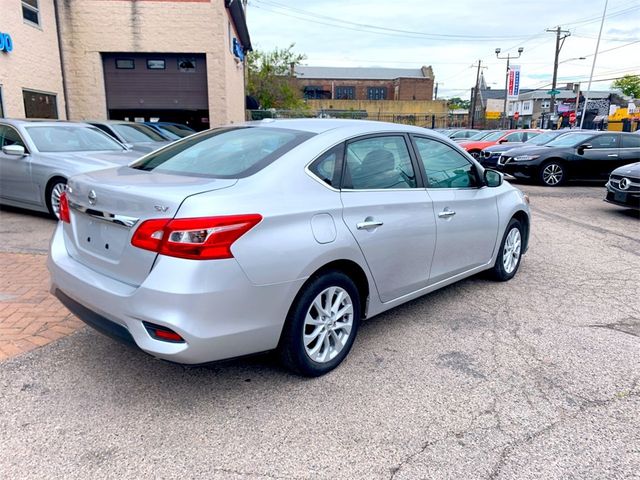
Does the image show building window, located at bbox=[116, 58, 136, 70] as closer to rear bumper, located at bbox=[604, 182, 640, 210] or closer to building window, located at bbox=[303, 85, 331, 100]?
rear bumper, located at bbox=[604, 182, 640, 210]

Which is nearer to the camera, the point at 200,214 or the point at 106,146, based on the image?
the point at 200,214

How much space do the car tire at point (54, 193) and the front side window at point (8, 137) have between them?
1064 millimetres

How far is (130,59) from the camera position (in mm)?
18328

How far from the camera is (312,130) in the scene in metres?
3.51

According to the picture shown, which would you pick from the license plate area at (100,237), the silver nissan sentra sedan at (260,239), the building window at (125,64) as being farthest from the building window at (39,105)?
the license plate area at (100,237)

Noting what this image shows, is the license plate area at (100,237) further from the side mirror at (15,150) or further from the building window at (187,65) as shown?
the building window at (187,65)

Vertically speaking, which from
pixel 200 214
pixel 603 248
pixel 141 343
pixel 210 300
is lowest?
pixel 603 248

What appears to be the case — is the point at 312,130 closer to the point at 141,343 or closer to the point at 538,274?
the point at 141,343

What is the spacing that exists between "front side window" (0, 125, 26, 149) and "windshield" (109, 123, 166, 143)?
9.42 ft

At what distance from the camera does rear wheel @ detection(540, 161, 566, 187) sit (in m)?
13.3

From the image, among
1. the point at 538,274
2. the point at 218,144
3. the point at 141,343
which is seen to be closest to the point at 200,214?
the point at 141,343

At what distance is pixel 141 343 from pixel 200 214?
2.47 ft

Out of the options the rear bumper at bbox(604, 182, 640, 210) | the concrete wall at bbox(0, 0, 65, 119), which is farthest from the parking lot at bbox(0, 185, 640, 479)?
the concrete wall at bbox(0, 0, 65, 119)

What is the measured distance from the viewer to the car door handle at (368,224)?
3.29m
